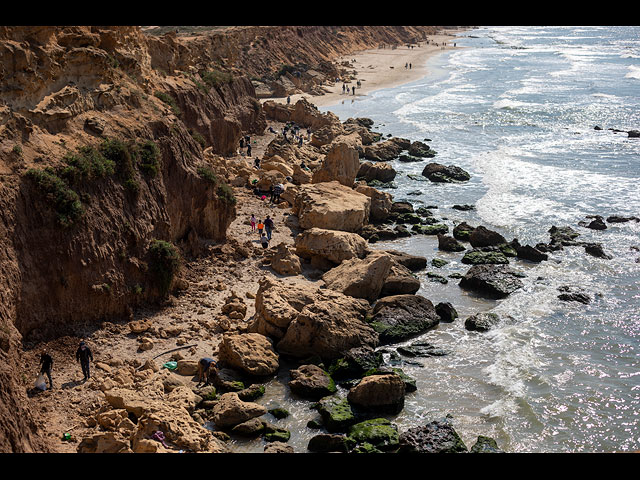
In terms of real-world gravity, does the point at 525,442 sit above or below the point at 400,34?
below

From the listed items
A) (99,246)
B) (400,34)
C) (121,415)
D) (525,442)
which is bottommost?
(525,442)

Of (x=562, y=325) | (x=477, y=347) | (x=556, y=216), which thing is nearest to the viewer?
(x=477, y=347)

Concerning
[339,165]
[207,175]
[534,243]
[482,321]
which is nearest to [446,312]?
[482,321]

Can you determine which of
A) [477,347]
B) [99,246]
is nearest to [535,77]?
[477,347]

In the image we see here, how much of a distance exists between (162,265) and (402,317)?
8.86 meters

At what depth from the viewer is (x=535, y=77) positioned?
Result: 8550 cm

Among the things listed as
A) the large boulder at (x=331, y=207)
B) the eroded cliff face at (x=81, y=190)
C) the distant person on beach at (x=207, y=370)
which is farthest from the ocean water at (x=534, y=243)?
the eroded cliff face at (x=81, y=190)

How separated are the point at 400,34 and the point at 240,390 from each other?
121 m

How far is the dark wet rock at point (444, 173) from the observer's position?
42.5m

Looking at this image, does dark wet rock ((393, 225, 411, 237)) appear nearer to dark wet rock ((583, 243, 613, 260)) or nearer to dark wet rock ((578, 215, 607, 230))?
dark wet rock ((583, 243, 613, 260))

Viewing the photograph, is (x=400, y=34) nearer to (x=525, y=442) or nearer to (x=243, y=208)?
(x=243, y=208)

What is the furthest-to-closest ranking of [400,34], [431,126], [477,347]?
1. [400,34]
2. [431,126]
3. [477,347]

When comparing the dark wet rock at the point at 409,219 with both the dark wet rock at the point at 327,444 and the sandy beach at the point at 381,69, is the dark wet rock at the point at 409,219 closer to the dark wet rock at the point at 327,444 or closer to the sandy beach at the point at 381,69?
the dark wet rock at the point at 327,444

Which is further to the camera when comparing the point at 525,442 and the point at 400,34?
the point at 400,34
